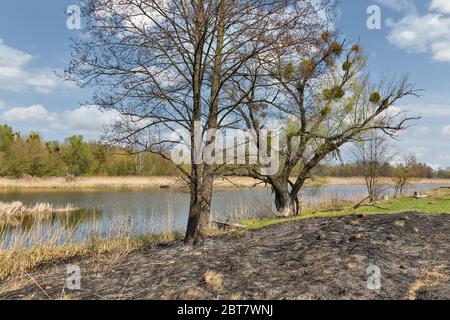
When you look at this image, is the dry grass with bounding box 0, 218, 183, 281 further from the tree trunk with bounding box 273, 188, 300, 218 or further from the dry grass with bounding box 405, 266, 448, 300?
the tree trunk with bounding box 273, 188, 300, 218

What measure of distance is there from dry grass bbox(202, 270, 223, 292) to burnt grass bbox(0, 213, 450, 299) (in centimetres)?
1

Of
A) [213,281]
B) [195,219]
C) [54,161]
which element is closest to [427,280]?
[213,281]

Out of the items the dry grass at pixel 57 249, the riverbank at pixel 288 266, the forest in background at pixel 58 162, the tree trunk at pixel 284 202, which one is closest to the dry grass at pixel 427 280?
the riverbank at pixel 288 266

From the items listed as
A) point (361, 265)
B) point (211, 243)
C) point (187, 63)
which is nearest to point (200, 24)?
point (187, 63)

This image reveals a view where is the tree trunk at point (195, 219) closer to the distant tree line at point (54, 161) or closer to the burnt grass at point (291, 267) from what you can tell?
the burnt grass at point (291, 267)

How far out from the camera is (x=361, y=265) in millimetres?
5043

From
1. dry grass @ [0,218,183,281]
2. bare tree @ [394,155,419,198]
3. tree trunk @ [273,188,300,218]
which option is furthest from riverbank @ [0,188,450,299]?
bare tree @ [394,155,419,198]

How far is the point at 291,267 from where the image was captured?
5.25m

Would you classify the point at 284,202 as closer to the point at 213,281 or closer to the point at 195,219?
the point at 195,219

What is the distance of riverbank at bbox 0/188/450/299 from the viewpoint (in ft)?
14.5

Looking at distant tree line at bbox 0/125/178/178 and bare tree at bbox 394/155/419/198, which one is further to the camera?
distant tree line at bbox 0/125/178/178

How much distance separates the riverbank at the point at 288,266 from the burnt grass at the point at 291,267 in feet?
0.04

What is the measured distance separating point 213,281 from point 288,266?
1153 millimetres

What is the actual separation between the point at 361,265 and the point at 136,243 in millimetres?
5875
